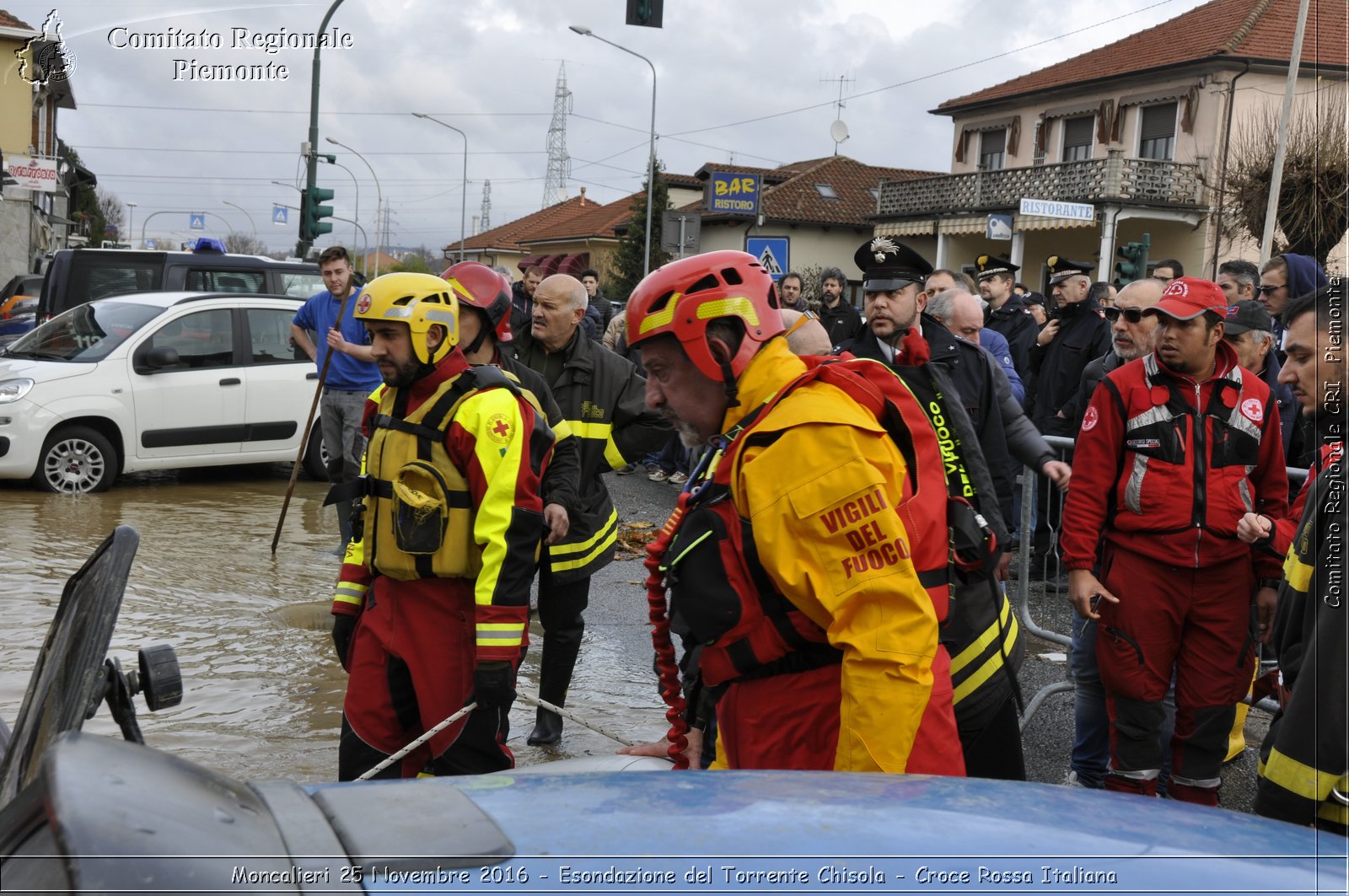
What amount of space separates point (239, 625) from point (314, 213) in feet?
46.2

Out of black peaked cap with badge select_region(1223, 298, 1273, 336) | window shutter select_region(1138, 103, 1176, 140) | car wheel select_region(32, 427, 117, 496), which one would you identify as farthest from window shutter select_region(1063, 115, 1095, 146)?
black peaked cap with badge select_region(1223, 298, 1273, 336)

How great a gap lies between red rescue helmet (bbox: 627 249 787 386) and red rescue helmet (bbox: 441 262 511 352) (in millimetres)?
2108

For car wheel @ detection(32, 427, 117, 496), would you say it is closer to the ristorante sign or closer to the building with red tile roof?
the ristorante sign

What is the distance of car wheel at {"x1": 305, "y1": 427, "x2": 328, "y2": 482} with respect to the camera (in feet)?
40.0

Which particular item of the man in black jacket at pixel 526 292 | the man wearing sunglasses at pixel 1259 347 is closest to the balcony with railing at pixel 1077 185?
the man in black jacket at pixel 526 292

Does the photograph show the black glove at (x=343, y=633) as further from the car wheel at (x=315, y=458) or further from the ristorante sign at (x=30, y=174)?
the ristorante sign at (x=30, y=174)

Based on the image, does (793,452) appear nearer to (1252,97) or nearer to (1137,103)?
(1252,97)

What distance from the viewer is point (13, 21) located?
128 ft

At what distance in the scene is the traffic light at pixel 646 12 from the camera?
51.6 ft

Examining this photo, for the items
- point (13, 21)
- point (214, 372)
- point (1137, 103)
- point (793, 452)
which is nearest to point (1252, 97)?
point (1137, 103)

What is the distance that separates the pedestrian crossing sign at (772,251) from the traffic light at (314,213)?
833 centimetres

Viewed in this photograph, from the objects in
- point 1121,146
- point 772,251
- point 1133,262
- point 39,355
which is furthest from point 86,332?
point 1121,146

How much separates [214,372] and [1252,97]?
2802cm

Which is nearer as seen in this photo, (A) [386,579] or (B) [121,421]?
(A) [386,579]
